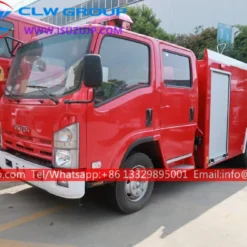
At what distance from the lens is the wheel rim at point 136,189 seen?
377 cm

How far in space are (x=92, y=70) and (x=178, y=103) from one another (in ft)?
5.65

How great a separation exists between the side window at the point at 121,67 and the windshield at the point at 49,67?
0.88 feet

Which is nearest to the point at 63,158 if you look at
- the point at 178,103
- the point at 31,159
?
the point at 31,159

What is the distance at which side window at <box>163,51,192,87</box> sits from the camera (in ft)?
13.2

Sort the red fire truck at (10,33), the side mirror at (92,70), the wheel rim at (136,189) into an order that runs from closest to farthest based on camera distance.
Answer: the side mirror at (92,70), the wheel rim at (136,189), the red fire truck at (10,33)

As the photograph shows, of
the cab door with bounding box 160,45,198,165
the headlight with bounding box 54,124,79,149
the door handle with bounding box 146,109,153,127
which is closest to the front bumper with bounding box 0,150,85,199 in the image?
the headlight with bounding box 54,124,79,149

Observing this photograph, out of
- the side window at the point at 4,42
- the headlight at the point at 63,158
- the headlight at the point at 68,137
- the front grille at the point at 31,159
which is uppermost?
the side window at the point at 4,42

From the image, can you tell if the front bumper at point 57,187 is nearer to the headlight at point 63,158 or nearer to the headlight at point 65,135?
the headlight at point 63,158

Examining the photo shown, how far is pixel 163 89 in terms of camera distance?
3.91m

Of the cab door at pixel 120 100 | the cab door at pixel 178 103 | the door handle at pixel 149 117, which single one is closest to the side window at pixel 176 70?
the cab door at pixel 178 103

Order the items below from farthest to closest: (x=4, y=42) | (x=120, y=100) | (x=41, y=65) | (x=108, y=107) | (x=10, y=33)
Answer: (x=10, y=33) → (x=4, y=42) → (x=41, y=65) → (x=120, y=100) → (x=108, y=107)

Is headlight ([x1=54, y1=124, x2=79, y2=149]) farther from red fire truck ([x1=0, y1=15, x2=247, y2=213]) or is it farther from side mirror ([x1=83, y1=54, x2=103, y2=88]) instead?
side mirror ([x1=83, y1=54, x2=103, y2=88])

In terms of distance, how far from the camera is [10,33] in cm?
546

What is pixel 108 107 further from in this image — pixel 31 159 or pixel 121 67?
pixel 31 159
